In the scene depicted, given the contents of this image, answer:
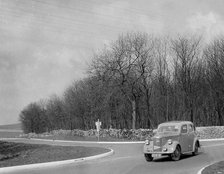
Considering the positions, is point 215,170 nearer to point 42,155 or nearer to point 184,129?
point 184,129

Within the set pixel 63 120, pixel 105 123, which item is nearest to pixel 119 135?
pixel 105 123

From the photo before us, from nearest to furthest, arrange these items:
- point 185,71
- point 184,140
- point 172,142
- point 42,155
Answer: point 172,142
point 184,140
point 42,155
point 185,71

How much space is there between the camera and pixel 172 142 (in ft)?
61.7

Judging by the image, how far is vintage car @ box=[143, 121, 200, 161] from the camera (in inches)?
734

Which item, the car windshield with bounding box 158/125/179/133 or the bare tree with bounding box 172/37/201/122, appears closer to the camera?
the car windshield with bounding box 158/125/179/133

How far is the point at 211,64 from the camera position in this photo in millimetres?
58969

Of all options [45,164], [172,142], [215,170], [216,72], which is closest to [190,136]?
[172,142]

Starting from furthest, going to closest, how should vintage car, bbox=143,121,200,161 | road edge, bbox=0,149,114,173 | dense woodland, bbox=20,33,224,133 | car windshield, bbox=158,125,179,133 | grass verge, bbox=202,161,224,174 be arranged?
dense woodland, bbox=20,33,224,133 → car windshield, bbox=158,125,179,133 → vintage car, bbox=143,121,200,161 → road edge, bbox=0,149,114,173 → grass verge, bbox=202,161,224,174

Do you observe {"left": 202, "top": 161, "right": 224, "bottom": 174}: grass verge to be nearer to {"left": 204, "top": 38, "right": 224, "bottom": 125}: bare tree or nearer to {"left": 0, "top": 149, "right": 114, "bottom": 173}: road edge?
{"left": 0, "top": 149, "right": 114, "bottom": 173}: road edge

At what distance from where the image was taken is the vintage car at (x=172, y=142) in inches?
734

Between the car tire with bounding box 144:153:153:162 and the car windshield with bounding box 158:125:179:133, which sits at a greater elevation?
the car windshield with bounding box 158:125:179:133

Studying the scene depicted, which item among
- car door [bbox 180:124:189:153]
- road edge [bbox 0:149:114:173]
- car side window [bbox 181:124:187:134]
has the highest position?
car side window [bbox 181:124:187:134]

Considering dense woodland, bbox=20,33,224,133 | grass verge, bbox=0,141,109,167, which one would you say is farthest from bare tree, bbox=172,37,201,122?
grass verge, bbox=0,141,109,167

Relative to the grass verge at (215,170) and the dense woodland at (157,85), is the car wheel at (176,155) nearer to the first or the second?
the grass verge at (215,170)
